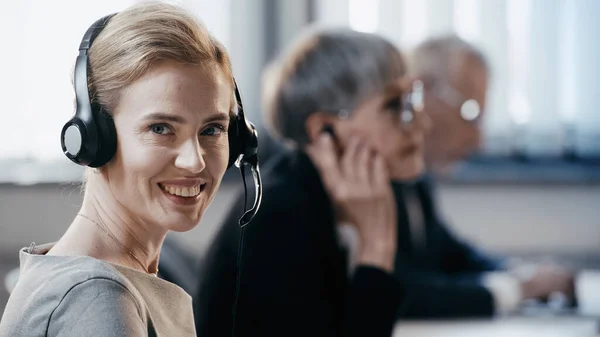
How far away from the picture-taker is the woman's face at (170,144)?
22.7 inches

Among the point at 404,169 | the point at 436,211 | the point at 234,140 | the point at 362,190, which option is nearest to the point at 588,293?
the point at 436,211

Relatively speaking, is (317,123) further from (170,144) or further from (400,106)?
(170,144)

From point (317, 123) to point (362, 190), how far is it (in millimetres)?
164

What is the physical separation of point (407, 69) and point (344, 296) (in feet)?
1.75

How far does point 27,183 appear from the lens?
94 cm

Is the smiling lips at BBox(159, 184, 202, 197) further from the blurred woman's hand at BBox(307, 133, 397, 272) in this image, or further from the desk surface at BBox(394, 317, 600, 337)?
the desk surface at BBox(394, 317, 600, 337)

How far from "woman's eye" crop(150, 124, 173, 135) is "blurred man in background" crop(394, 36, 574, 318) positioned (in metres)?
1.64

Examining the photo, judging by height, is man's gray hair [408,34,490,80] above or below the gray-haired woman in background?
above

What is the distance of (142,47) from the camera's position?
58cm

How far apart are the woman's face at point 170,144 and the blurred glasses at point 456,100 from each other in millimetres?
2073

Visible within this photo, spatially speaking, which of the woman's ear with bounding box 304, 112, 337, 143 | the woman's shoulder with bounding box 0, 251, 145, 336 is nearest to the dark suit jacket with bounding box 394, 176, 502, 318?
the woman's ear with bounding box 304, 112, 337, 143

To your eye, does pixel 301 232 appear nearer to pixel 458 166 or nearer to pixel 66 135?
pixel 66 135

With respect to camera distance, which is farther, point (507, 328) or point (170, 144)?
point (507, 328)

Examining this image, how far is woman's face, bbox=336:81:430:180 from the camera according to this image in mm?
1700
